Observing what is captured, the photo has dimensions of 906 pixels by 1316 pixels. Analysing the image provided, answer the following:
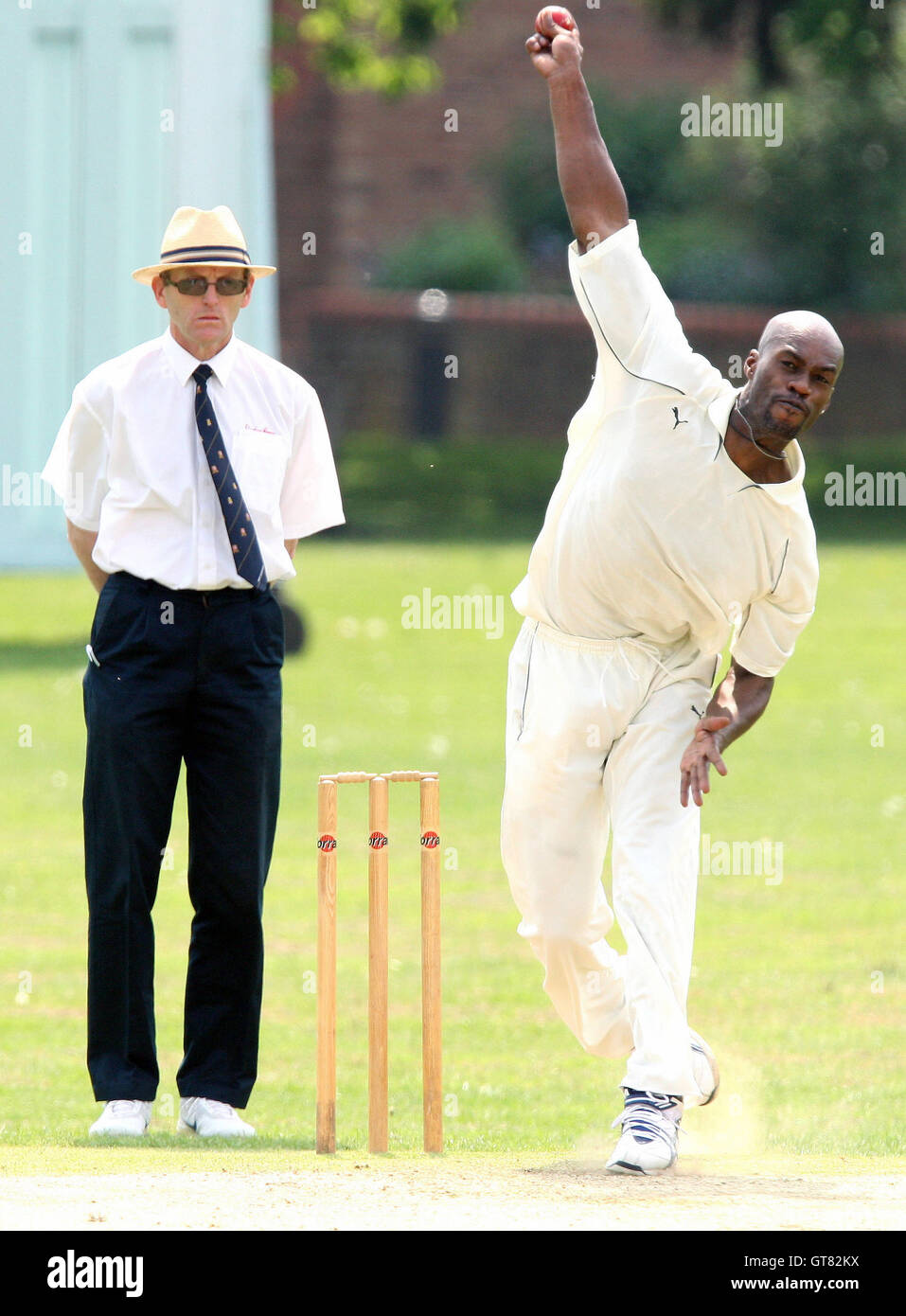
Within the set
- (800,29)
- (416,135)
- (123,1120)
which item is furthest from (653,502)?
(416,135)

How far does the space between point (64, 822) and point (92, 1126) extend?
18.9 feet

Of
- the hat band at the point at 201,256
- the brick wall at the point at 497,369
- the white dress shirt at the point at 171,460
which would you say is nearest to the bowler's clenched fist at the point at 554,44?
the hat band at the point at 201,256

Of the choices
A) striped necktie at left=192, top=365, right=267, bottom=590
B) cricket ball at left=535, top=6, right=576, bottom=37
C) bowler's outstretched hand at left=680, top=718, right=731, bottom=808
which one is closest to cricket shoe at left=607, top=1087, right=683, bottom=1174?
bowler's outstretched hand at left=680, top=718, right=731, bottom=808

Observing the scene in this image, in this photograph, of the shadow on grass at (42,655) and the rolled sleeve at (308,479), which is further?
the shadow on grass at (42,655)

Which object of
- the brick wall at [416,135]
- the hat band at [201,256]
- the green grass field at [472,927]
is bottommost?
the green grass field at [472,927]

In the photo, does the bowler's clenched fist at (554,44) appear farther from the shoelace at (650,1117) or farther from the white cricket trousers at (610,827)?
the shoelace at (650,1117)

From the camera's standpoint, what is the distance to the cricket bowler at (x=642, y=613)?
16.8 ft

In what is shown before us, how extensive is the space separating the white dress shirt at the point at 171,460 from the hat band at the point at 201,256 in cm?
21

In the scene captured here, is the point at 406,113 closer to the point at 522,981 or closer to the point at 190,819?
the point at 522,981

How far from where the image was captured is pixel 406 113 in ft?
107

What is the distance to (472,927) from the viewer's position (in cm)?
946

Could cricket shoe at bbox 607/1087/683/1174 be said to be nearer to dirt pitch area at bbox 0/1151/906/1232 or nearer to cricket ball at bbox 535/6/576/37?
dirt pitch area at bbox 0/1151/906/1232

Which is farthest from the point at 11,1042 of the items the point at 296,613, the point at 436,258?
the point at 436,258

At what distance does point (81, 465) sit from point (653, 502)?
1490 millimetres
